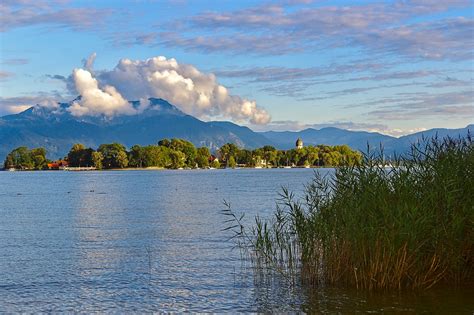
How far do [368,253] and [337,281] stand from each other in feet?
6.62

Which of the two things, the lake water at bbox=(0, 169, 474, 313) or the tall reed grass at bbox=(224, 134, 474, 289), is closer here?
the tall reed grass at bbox=(224, 134, 474, 289)

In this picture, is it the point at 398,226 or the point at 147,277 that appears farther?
the point at 147,277

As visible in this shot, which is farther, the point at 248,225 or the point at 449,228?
the point at 248,225

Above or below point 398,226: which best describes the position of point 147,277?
below

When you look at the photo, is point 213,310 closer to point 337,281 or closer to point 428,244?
point 337,281

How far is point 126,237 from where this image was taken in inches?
1708

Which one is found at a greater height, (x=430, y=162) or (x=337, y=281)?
(x=430, y=162)

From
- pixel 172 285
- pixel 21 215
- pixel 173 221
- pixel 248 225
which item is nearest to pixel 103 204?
pixel 21 215

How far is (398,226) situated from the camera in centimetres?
2172

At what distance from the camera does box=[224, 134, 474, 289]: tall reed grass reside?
859 inches

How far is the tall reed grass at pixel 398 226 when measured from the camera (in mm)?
21812

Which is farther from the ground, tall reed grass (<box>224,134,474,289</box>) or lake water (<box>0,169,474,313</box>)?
tall reed grass (<box>224,134,474,289</box>)

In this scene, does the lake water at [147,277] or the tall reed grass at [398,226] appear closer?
the tall reed grass at [398,226]

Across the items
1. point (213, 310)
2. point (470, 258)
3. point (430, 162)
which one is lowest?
point (213, 310)
